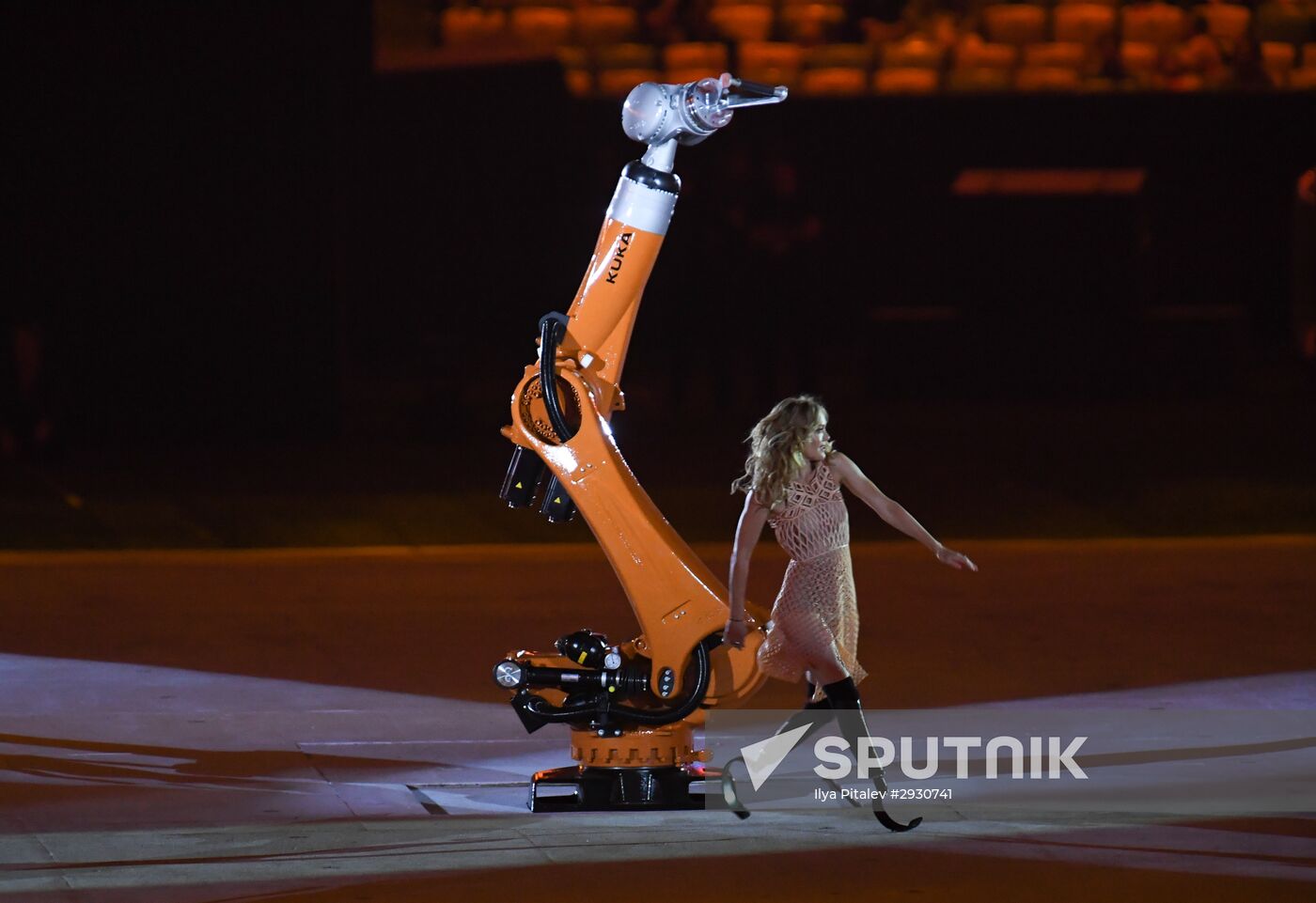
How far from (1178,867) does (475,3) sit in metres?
15.0

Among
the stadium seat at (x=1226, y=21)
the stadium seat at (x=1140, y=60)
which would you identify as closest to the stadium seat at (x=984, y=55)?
the stadium seat at (x=1140, y=60)

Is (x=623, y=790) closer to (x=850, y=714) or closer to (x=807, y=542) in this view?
(x=850, y=714)

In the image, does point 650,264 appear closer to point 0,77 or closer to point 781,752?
point 781,752

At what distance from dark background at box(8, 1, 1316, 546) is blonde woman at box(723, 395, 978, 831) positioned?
Answer: 7159mm

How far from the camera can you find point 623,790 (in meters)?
7.09

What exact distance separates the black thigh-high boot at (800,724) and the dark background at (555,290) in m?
6.97

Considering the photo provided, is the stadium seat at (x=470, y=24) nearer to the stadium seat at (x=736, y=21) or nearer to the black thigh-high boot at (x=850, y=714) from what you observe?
the stadium seat at (x=736, y=21)

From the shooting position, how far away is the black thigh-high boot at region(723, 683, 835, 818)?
7.00 metres

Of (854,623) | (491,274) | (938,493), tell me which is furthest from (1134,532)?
(491,274)

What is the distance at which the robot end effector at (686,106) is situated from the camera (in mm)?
6828

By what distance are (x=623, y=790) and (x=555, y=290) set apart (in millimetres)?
16652

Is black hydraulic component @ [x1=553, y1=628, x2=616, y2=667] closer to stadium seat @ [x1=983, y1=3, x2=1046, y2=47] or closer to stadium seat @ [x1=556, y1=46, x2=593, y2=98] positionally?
stadium seat @ [x1=556, y1=46, x2=593, y2=98]

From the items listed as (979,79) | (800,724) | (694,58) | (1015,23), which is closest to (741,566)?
(800,724)

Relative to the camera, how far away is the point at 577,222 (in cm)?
2311
